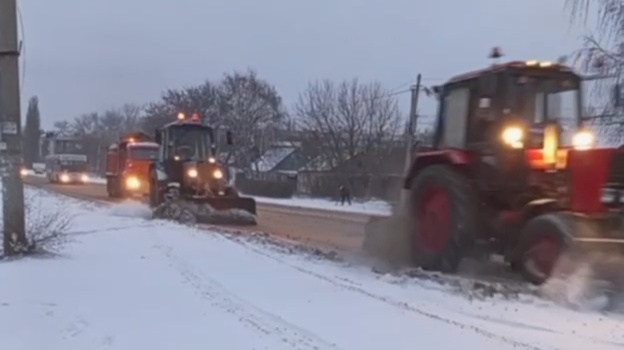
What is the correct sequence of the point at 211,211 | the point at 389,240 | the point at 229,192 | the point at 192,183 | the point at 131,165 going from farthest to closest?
the point at 131,165
the point at 229,192
the point at 192,183
the point at 211,211
the point at 389,240

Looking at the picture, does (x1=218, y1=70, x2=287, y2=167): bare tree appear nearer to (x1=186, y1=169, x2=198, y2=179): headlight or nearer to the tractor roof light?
(x1=186, y1=169, x2=198, y2=179): headlight

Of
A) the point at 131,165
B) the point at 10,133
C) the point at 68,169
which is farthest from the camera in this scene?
the point at 68,169

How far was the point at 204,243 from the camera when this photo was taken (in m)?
15.2

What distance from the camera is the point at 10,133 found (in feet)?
41.9

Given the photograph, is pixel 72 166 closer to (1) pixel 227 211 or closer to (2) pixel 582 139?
(1) pixel 227 211

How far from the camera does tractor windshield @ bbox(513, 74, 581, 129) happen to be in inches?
440

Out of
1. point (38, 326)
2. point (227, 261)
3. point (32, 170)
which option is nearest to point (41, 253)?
point (227, 261)

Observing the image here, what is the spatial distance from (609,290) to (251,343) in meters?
4.20

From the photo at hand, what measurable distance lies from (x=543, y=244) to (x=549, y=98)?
2458mm

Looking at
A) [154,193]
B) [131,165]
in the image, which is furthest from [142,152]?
[154,193]

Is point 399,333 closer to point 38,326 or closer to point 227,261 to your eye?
point 38,326

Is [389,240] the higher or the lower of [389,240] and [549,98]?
the lower

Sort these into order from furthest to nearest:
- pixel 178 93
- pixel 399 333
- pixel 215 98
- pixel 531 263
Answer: pixel 178 93 → pixel 215 98 → pixel 531 263 → pixel 399 333

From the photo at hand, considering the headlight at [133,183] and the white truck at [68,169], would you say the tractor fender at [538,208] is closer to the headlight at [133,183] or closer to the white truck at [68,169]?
the headlight at [133,183]
